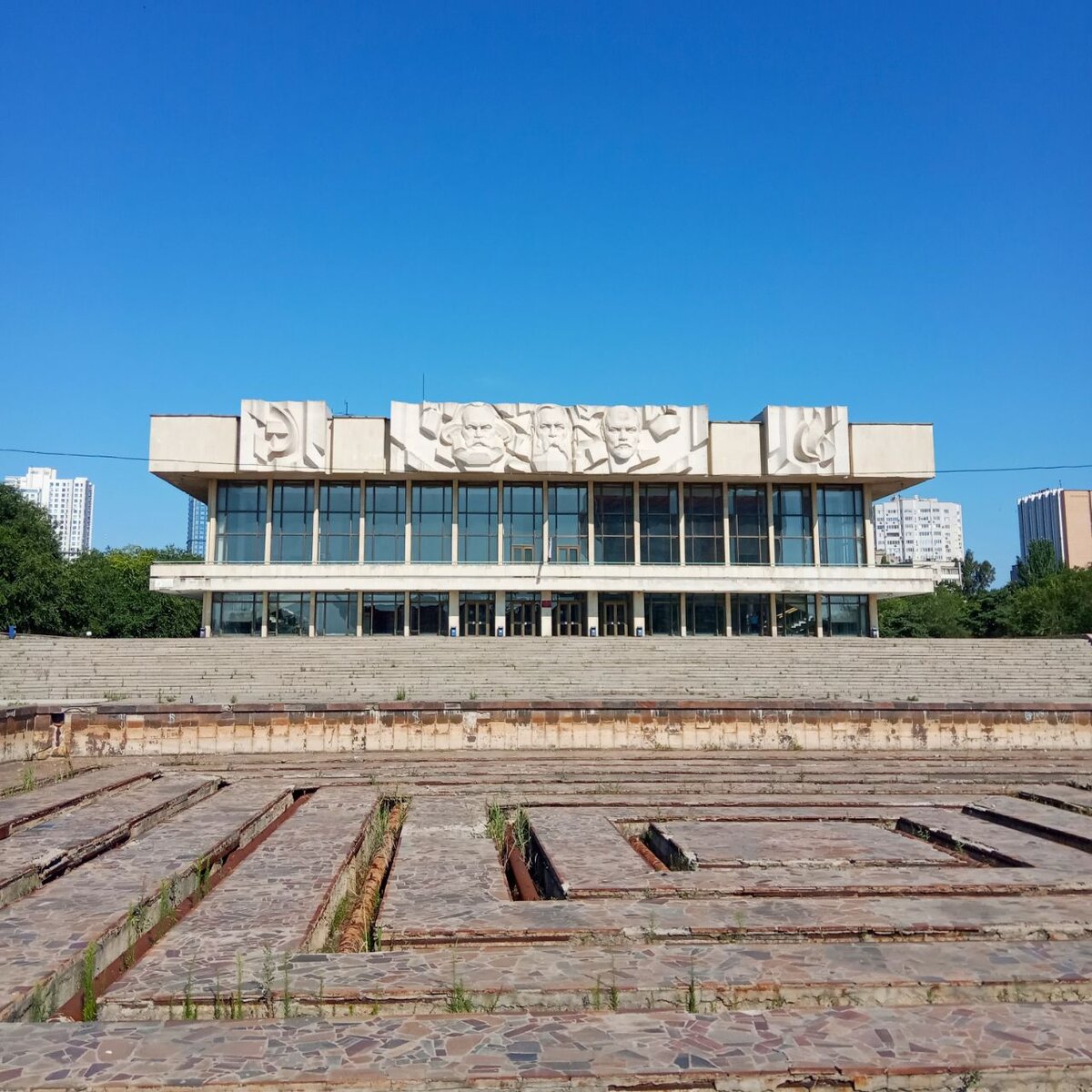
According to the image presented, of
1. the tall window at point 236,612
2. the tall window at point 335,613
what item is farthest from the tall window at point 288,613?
the tall window at point 236,612

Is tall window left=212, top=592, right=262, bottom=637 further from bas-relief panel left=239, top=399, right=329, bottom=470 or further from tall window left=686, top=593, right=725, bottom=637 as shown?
tall window left=686, top=593, right=725, bottom=637

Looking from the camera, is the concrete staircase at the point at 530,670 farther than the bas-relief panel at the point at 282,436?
No

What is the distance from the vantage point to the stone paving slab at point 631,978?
4.46 meters

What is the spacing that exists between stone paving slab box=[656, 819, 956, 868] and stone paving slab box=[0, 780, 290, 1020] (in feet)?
14.2

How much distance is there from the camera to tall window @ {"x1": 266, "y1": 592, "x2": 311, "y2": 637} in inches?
1433

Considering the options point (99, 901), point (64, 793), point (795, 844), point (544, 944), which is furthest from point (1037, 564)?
point (99, 901)

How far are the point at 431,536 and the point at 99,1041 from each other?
33.7 m

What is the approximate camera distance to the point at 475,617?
3706 centimetres

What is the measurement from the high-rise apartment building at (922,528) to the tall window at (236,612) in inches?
6812

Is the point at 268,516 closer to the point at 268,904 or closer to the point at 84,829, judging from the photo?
the point at 84,829

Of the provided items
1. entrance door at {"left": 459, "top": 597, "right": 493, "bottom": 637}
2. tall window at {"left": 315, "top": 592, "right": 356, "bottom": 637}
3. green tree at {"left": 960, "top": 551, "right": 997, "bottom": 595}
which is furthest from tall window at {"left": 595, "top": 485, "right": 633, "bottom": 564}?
green tree at {"left": 960, "top": 551, "right": 997, "bottom": 595}

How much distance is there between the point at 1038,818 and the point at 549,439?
28046mm

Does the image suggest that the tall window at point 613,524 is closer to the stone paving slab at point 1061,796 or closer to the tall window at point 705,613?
the tall window at point 705,613

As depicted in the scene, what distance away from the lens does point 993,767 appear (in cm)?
1530
